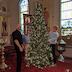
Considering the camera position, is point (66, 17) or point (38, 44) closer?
point (38, 44)

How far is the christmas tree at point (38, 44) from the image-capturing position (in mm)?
8148

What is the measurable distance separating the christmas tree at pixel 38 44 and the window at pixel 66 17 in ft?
9.45

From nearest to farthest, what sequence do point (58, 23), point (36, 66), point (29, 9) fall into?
point (36, 66) → point (58, 23) → point (29, 9)

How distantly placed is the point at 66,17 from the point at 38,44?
3.65 metres

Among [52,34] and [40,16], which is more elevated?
[40,16]

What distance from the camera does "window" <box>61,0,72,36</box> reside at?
35.9 ft

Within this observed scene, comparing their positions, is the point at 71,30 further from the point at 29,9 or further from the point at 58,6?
the point at 29,9

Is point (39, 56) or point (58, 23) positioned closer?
point (39, 56)

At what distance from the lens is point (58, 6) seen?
11.4m

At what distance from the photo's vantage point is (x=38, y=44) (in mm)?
8234

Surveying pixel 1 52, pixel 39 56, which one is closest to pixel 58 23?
pixel 39 56

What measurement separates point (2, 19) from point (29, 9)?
2353mm

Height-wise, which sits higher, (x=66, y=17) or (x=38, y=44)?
(x=66, y=17)

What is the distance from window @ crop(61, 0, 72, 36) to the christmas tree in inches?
113
